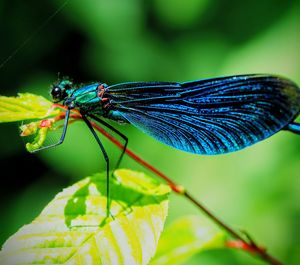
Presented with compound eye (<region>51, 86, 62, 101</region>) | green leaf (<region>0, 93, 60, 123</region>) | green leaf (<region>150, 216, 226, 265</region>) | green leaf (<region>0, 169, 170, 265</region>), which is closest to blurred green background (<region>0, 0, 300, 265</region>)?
green leaf (<region>150, 216, 226, 265</region>)

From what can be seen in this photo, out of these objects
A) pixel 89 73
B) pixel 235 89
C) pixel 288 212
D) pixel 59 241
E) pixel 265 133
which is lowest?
pixel 288 212

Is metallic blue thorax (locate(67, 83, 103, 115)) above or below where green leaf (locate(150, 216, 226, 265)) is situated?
above

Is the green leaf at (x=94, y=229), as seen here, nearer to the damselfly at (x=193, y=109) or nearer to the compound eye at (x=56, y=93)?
the damselfly at (x=193, y=109)

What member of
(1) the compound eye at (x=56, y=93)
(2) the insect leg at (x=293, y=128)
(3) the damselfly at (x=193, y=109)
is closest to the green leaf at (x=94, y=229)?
(3) the damselfly at (x=193, y=109)

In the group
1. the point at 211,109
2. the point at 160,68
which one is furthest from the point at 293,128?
the point at 160,68

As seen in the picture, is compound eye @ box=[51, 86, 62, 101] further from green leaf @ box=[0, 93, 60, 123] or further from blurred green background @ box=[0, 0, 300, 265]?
blurred green background @ box=[0, 0, 300, 265]

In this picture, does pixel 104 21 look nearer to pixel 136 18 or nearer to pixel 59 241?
pixel 136 18

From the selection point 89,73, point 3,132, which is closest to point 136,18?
point 89,73

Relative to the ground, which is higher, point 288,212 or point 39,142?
point 39,142
